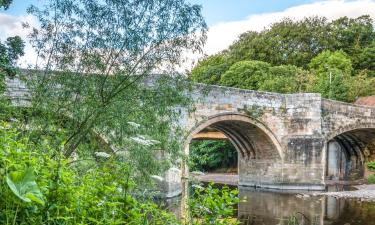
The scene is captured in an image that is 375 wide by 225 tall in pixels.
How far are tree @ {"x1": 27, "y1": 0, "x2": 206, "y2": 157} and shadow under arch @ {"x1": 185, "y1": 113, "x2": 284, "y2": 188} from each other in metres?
8.14

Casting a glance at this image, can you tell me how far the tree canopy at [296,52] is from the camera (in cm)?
3011

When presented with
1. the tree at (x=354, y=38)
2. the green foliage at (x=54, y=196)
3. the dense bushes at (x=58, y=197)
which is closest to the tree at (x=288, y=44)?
the tree at (x=354, y=38)

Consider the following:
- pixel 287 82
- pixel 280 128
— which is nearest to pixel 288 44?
pixel 287 82

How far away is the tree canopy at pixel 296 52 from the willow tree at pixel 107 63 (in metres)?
23.1

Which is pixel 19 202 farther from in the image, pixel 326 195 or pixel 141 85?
pixel 326 195

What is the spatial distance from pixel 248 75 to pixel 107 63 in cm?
2353

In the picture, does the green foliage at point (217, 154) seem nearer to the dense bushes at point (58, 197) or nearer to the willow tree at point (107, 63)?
the willow tree at point (107, 63)

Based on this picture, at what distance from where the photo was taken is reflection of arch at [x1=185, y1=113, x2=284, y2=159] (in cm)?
1496

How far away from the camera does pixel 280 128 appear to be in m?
16.5

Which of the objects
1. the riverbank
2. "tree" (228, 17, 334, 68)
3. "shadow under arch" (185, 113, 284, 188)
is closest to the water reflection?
the riverbank

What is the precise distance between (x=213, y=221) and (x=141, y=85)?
4.24 m

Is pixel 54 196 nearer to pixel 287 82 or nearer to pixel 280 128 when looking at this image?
pixel 280 128

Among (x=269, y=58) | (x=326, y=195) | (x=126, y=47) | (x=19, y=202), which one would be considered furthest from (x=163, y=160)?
(x=269, y=58)

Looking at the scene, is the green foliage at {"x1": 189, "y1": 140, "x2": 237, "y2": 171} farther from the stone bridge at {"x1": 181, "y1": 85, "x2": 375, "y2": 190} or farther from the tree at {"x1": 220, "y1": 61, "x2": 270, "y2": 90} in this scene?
the stone bridge at {"x1": 181, "y1": 85, "x2": 375, "y2": 190}
